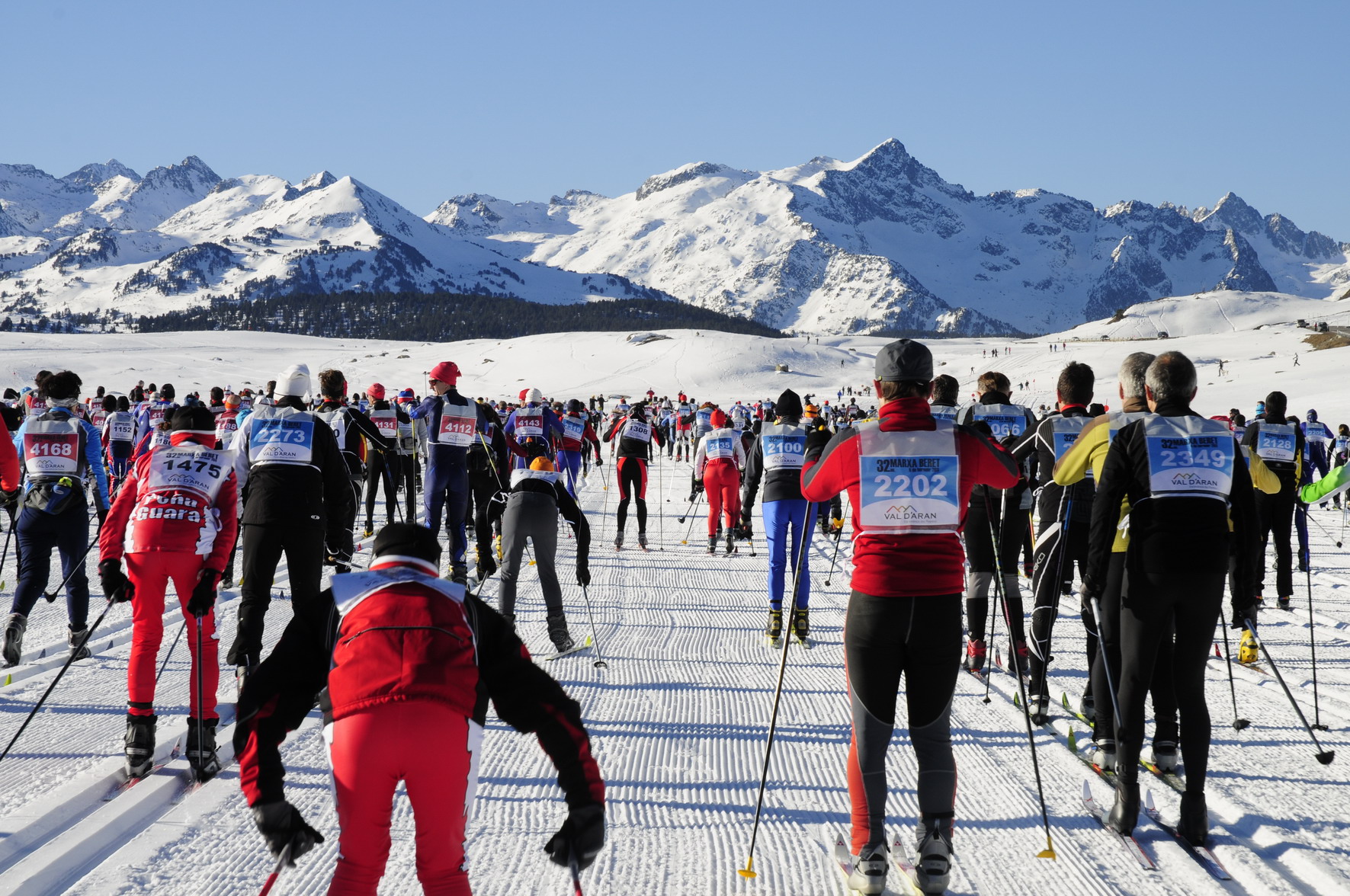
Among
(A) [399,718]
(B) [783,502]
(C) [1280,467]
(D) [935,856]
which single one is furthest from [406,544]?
A: (C) [1280,467]

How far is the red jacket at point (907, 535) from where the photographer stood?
3330 mm

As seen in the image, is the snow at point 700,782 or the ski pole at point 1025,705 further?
the ski pole at point 1025,705

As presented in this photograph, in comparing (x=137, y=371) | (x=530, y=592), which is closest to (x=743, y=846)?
(x=530, y=592)

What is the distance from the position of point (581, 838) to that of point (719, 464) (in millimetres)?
8892

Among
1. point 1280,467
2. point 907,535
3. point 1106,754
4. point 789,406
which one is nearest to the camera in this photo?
point 907,535

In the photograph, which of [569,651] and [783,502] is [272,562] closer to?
[569,651]

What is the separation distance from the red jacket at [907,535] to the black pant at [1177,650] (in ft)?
2.77

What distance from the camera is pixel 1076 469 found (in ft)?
13.8

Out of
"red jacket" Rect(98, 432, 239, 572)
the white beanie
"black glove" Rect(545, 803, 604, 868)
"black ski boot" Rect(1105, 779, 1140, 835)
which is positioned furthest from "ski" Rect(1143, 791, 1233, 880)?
the white beanie

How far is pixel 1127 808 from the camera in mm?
3846

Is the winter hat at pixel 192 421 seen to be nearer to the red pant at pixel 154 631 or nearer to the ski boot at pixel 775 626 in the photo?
the red pant at pixel 154 631

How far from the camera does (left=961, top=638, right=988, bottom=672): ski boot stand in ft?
20.8

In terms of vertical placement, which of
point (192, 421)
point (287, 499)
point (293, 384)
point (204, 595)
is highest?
point (293, 384)

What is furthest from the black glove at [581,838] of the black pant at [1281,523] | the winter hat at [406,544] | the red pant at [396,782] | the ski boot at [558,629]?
the black pant at [1281,523]
